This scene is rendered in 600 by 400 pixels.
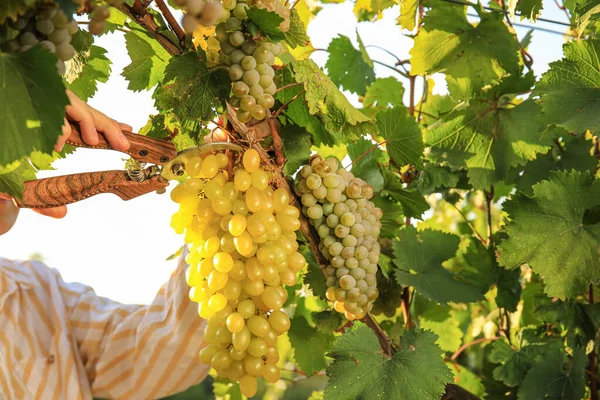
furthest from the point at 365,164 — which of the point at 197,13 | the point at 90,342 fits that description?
the point at 90,342

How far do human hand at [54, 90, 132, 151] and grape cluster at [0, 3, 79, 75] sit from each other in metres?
0.11

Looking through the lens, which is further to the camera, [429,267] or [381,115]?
[429,267]

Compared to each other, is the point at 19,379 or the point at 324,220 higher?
the point at 324,220

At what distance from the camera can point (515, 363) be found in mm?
976

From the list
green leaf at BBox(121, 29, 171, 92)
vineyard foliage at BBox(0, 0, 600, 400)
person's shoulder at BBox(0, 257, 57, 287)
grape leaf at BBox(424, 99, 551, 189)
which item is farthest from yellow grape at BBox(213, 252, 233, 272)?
person's shoulder at BBox(0, 257, 57, 287)

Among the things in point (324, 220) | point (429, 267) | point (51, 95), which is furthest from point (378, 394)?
point (51, 95)

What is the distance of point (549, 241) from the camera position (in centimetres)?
81

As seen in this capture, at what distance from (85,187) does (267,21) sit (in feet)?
0.89

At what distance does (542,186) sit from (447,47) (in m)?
0.28

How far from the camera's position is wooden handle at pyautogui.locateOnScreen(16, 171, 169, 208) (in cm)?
68

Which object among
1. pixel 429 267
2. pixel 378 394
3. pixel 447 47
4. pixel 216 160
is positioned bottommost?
pixel 378 394

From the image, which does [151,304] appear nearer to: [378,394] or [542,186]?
[378,394]

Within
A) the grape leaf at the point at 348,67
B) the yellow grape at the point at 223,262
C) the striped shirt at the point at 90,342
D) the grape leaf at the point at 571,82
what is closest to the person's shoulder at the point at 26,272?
the striped shirt at the point at 90,342

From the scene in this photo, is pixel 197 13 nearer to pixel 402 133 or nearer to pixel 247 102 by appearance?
pixel 247 102
